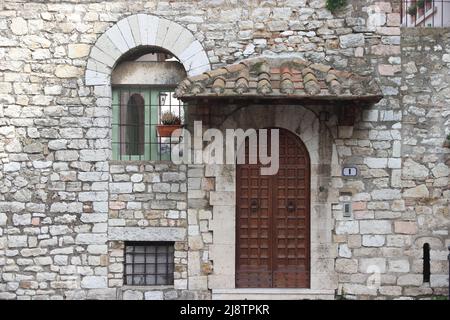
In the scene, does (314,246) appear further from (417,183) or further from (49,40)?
(49,40)

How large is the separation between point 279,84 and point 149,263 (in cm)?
302

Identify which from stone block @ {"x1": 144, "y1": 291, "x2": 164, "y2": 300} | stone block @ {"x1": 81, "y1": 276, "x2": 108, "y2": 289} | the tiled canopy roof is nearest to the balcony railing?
the tiled canopy roof

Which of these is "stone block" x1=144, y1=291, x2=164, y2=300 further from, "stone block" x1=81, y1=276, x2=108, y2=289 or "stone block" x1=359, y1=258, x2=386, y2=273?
"stone block" x1=359, y1=258, x2=386, y2=273

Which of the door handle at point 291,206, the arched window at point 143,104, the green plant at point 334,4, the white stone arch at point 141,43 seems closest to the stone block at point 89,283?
the arched window at point 143,104

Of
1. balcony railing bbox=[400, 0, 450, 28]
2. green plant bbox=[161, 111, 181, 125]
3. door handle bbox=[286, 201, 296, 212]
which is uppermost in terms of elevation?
balcony railing bbox=[400, 0, 450, 28]

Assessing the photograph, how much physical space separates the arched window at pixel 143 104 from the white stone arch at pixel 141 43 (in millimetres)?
223

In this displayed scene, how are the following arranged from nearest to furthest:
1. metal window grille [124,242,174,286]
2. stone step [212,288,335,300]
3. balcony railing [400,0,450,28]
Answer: stone step [212,288,335,300], metal window grille [124,242,174,286], balcony railing [400,0,450,28]

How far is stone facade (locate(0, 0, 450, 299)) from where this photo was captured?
830 centimetres

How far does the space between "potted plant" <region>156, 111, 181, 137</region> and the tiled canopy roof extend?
0.73 metres

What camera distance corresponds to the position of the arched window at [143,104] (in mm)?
8641

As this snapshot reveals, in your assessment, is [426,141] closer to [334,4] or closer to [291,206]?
[291,206]

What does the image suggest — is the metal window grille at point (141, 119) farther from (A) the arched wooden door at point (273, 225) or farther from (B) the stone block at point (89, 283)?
(B) the stone block at point (89, 283)

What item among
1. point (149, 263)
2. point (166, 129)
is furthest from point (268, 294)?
point (166, 129)

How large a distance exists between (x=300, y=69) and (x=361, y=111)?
1.04 meters
